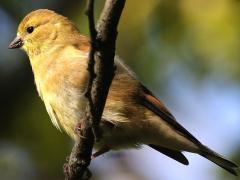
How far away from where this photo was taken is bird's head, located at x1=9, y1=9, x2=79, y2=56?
7602 mm

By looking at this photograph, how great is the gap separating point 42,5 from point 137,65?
1.88 m

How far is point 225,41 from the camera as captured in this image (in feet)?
23.6

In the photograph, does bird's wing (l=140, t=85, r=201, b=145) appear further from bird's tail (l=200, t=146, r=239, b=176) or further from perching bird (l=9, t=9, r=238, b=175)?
bird's tail (l=200, t=146, r=239, b=176)

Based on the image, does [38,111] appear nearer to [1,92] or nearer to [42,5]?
[1,92]

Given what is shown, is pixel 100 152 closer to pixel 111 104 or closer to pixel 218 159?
pixel 111 104

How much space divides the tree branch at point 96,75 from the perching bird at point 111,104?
26.0 inches

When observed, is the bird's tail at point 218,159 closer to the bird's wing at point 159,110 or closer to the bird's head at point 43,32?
the bird's wing at point 159,110

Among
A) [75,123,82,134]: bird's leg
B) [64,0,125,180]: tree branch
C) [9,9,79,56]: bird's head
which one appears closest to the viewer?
[64,0,125,180]: tree branch

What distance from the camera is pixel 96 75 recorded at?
17.3ft

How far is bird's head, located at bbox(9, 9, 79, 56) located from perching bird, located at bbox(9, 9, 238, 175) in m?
0.01

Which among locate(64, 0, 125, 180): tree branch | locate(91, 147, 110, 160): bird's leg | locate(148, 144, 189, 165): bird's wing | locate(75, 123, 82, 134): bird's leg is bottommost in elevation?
locate(148, 144, 189, 165): bird's wing

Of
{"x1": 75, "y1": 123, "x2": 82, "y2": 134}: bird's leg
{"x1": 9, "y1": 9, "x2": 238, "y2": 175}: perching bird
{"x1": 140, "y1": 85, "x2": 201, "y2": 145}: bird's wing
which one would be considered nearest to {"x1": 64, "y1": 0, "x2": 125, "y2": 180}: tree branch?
{"x1": 75, "y1": 123, "x2": 82, "y2": 134}: bird's leg

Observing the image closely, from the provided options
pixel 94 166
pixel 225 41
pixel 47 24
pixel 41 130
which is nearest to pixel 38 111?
pixel 41 130

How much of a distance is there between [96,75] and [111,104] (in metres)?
1.57
